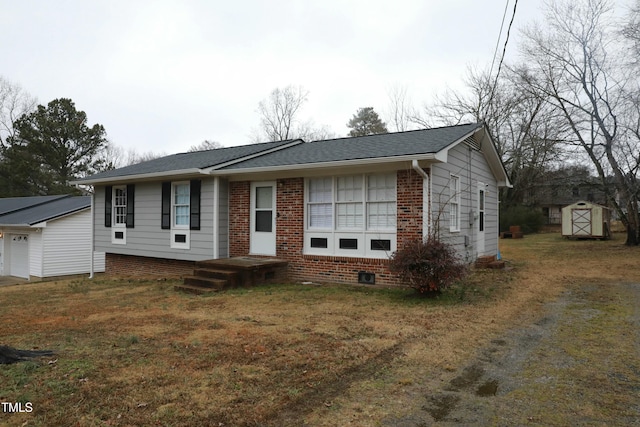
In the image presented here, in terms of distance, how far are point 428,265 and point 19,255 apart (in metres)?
22.3

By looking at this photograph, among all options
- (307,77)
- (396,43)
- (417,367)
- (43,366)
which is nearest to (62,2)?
(396,43)

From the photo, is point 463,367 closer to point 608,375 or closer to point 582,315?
point 608,375

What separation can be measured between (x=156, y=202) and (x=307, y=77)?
26806mm

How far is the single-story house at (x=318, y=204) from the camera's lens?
892cm

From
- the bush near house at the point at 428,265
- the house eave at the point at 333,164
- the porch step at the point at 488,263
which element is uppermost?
the house eave at the point at 333,164

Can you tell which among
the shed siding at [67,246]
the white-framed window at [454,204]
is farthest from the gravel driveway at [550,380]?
the shed siding at [67,246]

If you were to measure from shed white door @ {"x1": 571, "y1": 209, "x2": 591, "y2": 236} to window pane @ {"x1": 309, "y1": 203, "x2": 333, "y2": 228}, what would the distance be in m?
19.8

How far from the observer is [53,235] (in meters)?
19.8

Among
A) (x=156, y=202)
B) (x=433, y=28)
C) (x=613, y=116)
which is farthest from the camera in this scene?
(x=613, y=116)

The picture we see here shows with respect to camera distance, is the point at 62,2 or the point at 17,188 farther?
the point at 17,188

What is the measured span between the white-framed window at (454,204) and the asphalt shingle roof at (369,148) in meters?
1.19

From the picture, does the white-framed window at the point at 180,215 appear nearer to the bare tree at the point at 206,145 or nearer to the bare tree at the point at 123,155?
the bare tree at the point at 123,155

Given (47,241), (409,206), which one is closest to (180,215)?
(409,206)

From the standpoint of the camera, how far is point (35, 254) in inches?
783
